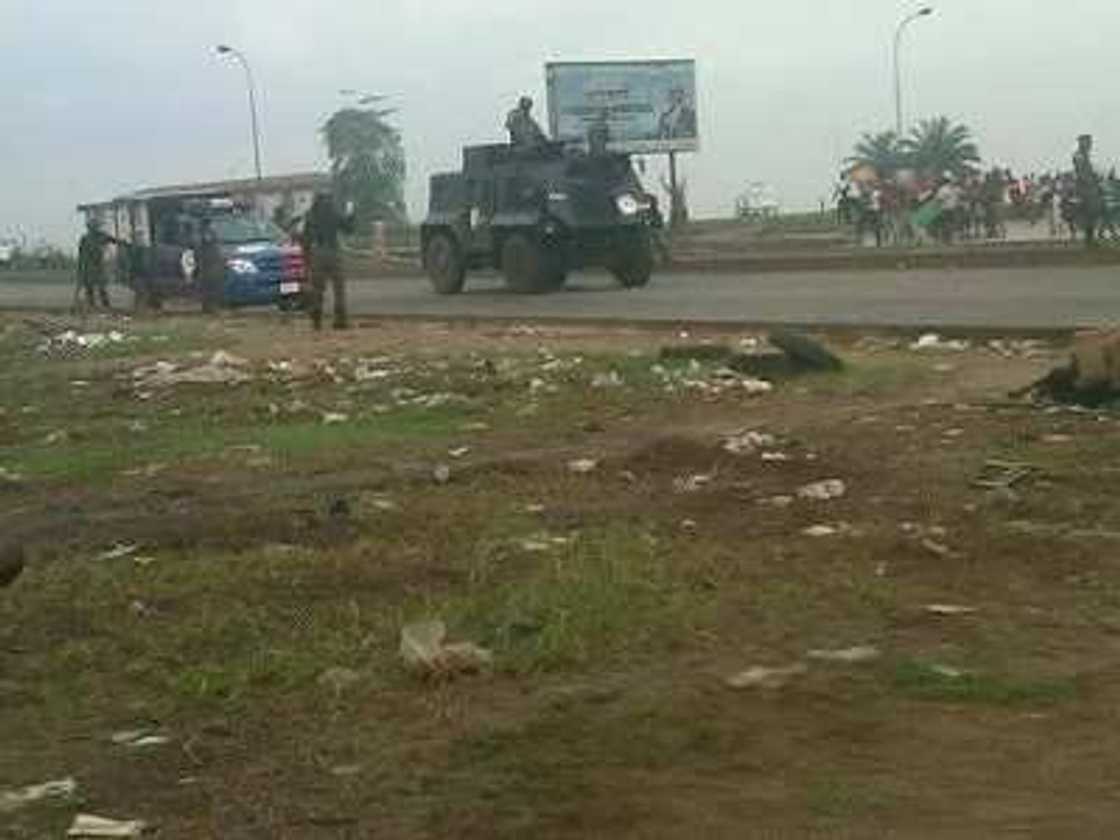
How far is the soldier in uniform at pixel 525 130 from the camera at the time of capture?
1189 inches

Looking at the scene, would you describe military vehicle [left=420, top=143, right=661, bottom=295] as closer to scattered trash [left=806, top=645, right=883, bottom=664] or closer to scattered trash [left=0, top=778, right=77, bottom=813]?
scattered trash [left=806, top=645, right=883, bottom=664]

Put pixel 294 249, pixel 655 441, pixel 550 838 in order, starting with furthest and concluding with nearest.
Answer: pixel 294 249 < pixel 655 441 < pixel 550 838

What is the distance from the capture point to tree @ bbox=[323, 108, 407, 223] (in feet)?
276

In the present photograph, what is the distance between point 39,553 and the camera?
8.62 m

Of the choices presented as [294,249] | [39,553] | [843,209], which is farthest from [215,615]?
[843,209]

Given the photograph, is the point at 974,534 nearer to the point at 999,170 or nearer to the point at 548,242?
the point at 548,242

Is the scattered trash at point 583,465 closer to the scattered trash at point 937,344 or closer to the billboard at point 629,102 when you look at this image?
the scattered trash at point 937,344

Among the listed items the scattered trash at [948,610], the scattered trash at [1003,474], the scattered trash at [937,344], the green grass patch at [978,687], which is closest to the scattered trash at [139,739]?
the green grass patch at [978,687]

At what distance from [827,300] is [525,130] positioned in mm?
8241

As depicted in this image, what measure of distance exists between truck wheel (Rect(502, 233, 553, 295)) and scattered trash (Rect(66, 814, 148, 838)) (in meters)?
25.8

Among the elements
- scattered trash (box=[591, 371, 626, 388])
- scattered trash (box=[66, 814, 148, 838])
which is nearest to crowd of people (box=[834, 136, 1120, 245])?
scattered trash (box=[591, 371, 626, 388])

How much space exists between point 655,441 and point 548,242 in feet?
62.9

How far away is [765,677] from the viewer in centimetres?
581

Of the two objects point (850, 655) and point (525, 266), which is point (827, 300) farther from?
point (850, 655)
